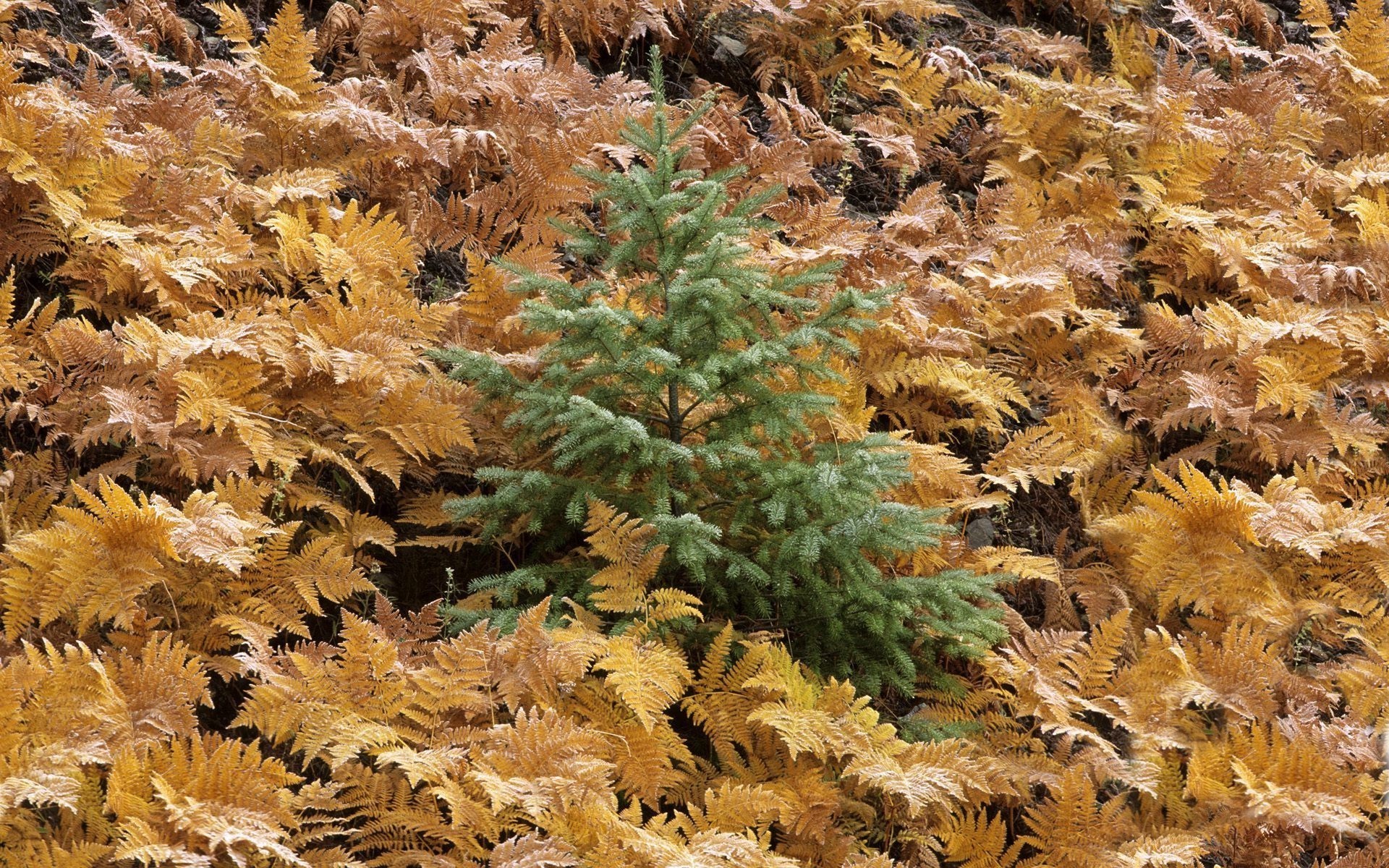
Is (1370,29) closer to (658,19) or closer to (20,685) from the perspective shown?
(658,19)

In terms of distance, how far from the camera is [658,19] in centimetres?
696

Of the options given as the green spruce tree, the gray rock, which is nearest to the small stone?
the green spruce tree

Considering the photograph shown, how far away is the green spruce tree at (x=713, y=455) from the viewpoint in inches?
161

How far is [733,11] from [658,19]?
2.98 ft

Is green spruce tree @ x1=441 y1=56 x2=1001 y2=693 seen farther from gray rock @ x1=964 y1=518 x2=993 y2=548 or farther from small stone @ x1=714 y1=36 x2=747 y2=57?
small stone @ x1=714 y1=36 x2=747 y2=57

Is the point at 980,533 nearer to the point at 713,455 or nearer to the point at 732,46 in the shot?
the point at 713,455

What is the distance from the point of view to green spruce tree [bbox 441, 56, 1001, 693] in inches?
161

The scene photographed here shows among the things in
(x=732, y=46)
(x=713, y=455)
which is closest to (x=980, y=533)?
(x=713, y=455)

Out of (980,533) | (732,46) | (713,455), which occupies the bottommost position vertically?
(980,533)

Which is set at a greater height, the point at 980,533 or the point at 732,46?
the point at 732,46

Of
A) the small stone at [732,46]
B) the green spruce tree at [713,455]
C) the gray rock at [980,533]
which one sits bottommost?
the gray rock at [980,533]

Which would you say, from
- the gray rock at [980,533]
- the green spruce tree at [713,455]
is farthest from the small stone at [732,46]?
the gray rock at [980,533]

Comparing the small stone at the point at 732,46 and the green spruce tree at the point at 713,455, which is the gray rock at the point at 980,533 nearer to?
the green spruce tree at the point at 713,455

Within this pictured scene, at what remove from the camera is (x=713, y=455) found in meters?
4.13
